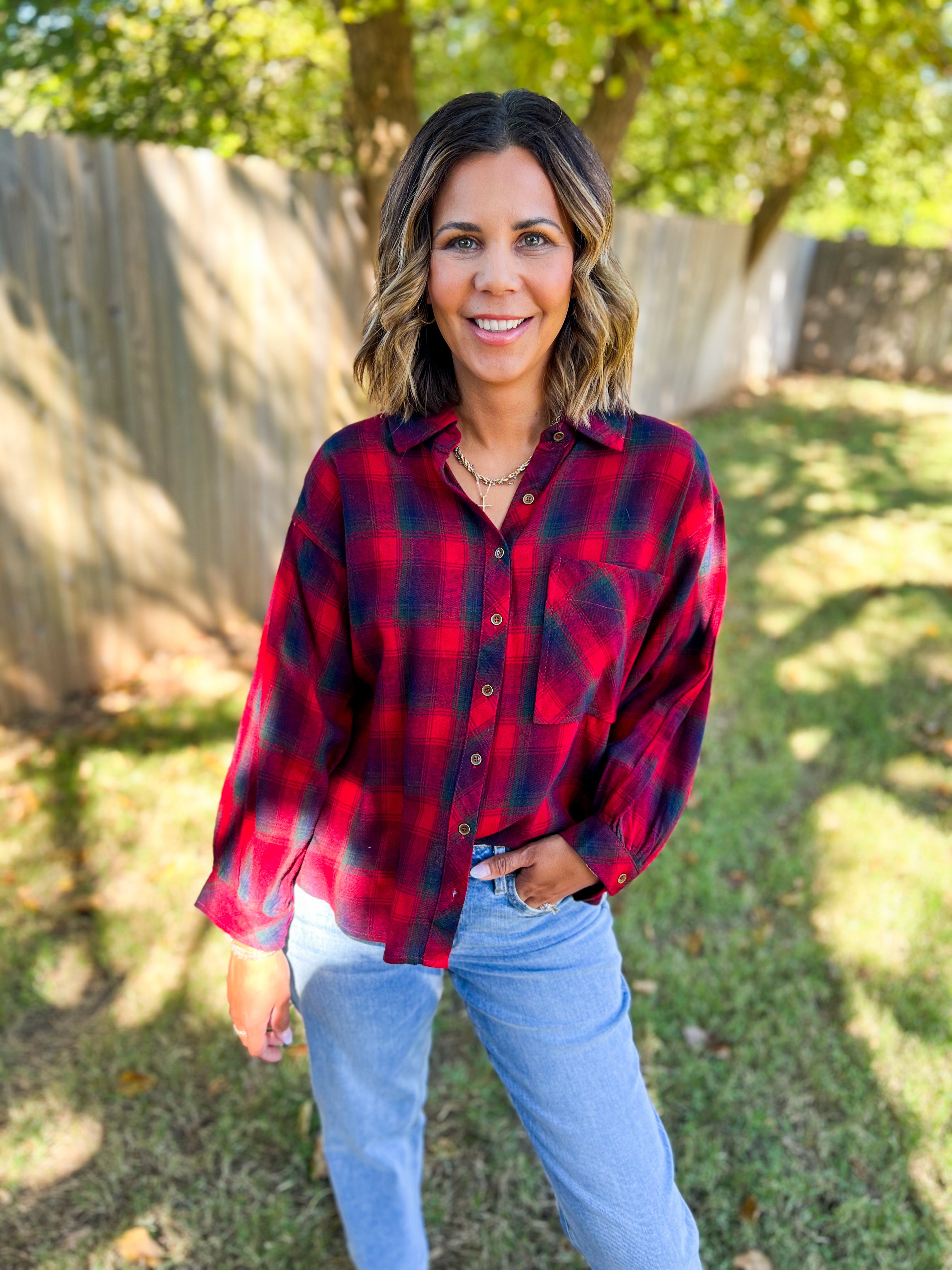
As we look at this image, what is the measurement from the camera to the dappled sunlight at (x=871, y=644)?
5.26m

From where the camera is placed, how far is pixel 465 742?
163 cm

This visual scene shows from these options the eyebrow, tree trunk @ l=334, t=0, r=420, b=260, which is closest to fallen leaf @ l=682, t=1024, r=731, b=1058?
the eyebrow

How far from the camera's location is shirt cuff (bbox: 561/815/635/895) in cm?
167

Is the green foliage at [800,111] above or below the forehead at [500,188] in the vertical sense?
above

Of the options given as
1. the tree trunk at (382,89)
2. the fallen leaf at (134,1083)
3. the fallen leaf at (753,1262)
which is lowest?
the fallen leaf at (753,1262)

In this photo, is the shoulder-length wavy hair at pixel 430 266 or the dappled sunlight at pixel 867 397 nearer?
the shoulder-length wavy hair at pixel 430 266

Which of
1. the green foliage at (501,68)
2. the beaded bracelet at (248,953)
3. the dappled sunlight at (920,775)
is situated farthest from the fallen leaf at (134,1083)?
the green foliage at (501,68)

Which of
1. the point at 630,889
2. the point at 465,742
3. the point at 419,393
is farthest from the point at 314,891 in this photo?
the point at 630,889

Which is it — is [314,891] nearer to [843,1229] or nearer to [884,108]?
[843,1229]

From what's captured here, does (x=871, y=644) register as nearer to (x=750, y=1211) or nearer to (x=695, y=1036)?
(x=695, y=1036)

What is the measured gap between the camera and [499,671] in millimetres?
1617

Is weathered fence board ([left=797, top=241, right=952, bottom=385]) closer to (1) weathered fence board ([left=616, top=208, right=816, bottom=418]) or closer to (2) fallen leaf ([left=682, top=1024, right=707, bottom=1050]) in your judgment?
(1) weathered fence board ([left=616, top=208, right=816, bottom=418])

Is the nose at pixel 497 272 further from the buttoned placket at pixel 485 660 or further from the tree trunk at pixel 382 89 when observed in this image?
the tree trunk at pixel 382 89

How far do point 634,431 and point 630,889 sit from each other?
240 cm
